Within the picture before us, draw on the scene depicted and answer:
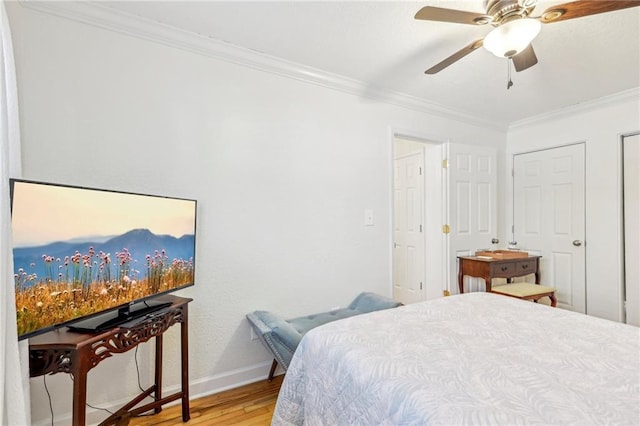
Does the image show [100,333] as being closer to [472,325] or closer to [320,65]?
[472,325]

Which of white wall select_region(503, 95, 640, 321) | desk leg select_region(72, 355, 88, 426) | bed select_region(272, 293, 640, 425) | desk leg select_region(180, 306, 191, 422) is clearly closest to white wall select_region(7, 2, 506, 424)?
desk leg select_region(180, 306, 191, 422)

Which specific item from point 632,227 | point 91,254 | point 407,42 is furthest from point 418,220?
point 91,254

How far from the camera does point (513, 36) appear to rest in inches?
57.6

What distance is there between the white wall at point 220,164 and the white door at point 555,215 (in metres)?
1.94

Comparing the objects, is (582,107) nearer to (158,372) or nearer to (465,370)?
→ (465,370)

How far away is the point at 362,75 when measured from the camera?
8.29 feet

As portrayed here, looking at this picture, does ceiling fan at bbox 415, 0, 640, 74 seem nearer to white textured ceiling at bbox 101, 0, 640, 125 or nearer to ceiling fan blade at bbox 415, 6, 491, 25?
ceiling fan blade at bbox 415, 6, 491, 25

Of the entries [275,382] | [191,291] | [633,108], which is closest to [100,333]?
[191,291]

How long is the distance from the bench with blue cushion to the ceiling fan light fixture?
175 cm

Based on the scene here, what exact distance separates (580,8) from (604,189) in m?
2.51

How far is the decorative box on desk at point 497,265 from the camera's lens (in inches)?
119

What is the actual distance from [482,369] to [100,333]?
60.2 inches

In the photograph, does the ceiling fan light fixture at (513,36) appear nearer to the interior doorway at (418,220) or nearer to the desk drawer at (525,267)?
the interior doorway at (418,220)

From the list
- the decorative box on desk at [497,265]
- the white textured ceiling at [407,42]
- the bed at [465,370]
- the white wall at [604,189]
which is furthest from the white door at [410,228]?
the bed at [465,370]
